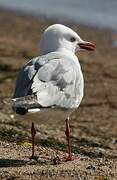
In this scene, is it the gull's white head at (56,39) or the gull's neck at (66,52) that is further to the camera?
the gull's white head at (56,39)

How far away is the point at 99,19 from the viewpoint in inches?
966

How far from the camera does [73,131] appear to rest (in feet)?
32.5

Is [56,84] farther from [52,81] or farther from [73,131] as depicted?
[73,131]

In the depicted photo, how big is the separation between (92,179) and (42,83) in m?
1.03

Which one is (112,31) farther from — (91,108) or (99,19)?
(91,108)

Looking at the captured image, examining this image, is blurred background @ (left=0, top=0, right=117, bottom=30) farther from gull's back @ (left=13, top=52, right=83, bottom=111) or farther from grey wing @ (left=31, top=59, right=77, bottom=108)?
grey wing @ (left=31, top=59, right=77, bottom=108)

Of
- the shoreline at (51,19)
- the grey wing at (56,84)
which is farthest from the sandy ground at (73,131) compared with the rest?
the shoreline at (51,19)

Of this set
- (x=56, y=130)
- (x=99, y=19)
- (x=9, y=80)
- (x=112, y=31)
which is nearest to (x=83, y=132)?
(x=56, y=130)

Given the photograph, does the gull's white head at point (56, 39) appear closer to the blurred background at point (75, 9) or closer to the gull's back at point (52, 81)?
the gull's back at point (52, 81)

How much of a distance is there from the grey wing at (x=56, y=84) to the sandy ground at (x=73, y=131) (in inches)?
14.3

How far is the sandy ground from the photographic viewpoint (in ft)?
20.3

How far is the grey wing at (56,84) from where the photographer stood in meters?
6.11

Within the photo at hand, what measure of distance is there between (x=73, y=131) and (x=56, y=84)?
357 cm

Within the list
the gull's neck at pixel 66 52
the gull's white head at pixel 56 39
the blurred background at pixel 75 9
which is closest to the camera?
the gull's neck at pixel 66 52
